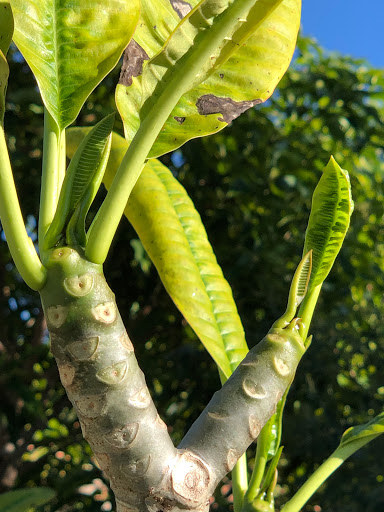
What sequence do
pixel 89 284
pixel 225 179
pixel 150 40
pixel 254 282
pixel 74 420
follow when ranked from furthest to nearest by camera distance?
pixel 74 420, pixel 225 179, pixel 254 282, pixel 150 40, pixel 89 284

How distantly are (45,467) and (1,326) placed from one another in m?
0.47

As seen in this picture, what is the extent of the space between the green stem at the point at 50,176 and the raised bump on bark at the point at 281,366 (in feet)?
0.71

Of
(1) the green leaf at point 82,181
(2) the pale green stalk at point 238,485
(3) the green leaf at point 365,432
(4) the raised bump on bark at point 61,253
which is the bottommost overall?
(2) the pale green stalk at point 238,485

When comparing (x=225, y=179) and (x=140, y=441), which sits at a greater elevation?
(x=140, y=441)

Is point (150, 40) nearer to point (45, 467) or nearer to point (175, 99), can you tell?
point (175, 99)

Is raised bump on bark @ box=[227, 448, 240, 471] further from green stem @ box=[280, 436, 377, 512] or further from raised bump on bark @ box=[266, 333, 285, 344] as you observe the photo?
green stem @ box=[280, 436, 377, 512]

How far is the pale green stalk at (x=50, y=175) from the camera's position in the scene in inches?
19.4

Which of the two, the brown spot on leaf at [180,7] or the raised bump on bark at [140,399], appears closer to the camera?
the raised bump on bark at [140,399]

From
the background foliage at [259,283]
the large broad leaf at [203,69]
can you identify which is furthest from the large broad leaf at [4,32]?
the background foliage at [259,283]

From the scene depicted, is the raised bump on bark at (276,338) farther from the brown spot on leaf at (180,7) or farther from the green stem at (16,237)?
the brown spot on leaf at (180,7)

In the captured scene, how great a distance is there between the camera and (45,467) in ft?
6.12

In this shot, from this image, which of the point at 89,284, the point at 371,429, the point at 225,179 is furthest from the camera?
the point at 225,179

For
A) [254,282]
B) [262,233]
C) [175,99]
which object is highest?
[175,99]

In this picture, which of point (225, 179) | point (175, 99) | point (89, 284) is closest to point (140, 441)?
point (89, 284)
